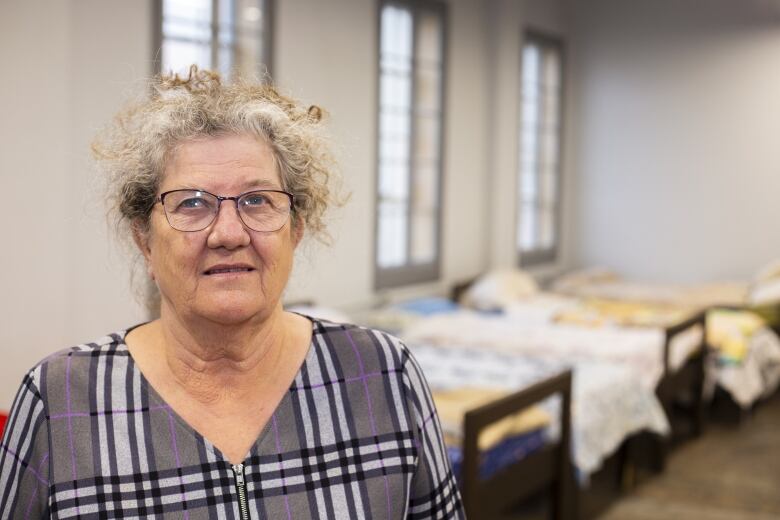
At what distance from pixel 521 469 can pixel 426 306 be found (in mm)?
2452

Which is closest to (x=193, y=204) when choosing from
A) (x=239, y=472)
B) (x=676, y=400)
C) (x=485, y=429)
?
(x=239, y=472)

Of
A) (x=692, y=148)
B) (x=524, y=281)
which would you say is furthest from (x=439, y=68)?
(x=692, y=148)

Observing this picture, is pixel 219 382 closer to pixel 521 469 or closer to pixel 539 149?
pixel 521 469

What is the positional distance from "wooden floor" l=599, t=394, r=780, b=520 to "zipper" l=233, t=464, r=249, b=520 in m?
2.83

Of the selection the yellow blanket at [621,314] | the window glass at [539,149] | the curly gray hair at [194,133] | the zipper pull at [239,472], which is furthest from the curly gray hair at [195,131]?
the window glass at [539,149]

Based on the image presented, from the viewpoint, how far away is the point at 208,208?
1.19 m

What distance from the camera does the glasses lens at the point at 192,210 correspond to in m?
1.18

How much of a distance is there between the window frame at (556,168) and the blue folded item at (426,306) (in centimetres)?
130

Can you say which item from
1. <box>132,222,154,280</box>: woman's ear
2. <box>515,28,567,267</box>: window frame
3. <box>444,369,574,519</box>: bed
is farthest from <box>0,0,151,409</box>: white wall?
<box>515,28,567,267</box>: window frame

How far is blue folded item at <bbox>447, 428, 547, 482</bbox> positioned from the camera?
2.79 meters

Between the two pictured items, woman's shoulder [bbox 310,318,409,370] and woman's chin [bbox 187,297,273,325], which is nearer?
woman's chin [bbox 187,297,273,325]

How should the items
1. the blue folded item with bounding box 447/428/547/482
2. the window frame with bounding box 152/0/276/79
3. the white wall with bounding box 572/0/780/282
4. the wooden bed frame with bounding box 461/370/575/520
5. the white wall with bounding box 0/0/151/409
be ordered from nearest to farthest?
the wooden bed frame with bounding box 461/370/575/520, the blue folded item with bounding box 447/428/547/482, the white wall with bounding box 0/0/151/409, the window frame with bounding box 152/0/276/79, the white wall with bounding box 572/0/780/282

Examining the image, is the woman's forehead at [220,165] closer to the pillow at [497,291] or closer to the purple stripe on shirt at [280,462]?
the purple stripe on shirt at [280,462]

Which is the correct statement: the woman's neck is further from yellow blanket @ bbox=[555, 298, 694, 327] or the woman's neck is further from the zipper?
yellow blanket @ bbox=[555, 298, 694, 327]
